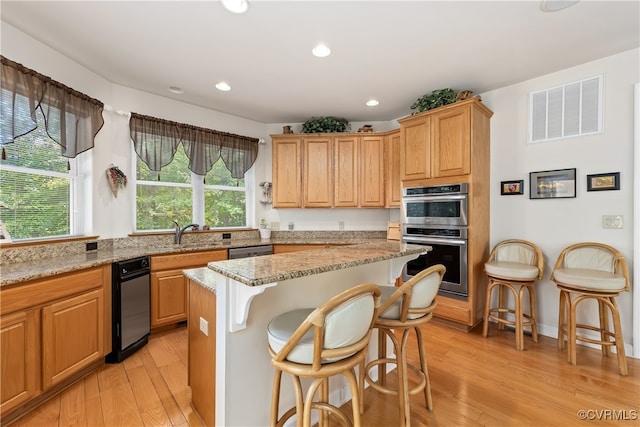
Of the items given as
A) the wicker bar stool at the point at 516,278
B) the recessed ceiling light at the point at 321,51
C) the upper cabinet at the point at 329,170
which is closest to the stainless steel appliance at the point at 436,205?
the wicker bar stool at the point at 516,278

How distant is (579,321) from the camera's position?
2.76 metres

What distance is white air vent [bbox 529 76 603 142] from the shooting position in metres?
2.65

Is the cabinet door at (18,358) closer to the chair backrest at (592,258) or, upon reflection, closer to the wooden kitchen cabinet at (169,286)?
the wooden kitchen cabinet at (169,286)

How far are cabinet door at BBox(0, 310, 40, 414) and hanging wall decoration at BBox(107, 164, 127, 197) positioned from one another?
5.26 feet

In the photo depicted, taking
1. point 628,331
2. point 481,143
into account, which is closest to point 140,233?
point 481,143

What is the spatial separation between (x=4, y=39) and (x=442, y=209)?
13.5 ft

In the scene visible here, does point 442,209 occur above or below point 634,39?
below

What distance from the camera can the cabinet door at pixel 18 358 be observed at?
1629 mm

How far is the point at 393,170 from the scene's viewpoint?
3.97 m

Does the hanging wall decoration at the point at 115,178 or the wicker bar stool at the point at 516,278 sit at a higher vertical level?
the hanging wall decoration at the point at 115,178

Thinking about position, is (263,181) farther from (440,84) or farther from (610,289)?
(610,289)

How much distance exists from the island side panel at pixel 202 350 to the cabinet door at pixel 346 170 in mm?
2766

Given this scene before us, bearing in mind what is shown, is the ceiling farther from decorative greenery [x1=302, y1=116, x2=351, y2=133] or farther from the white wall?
decorative greenery [x1=302, y1=116, x2=351, y2=133]

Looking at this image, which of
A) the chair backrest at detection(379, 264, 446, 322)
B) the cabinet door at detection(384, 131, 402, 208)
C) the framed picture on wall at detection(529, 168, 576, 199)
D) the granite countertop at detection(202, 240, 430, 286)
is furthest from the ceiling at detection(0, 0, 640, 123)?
the chair backrest at detection(379, 264, 446, 322)
